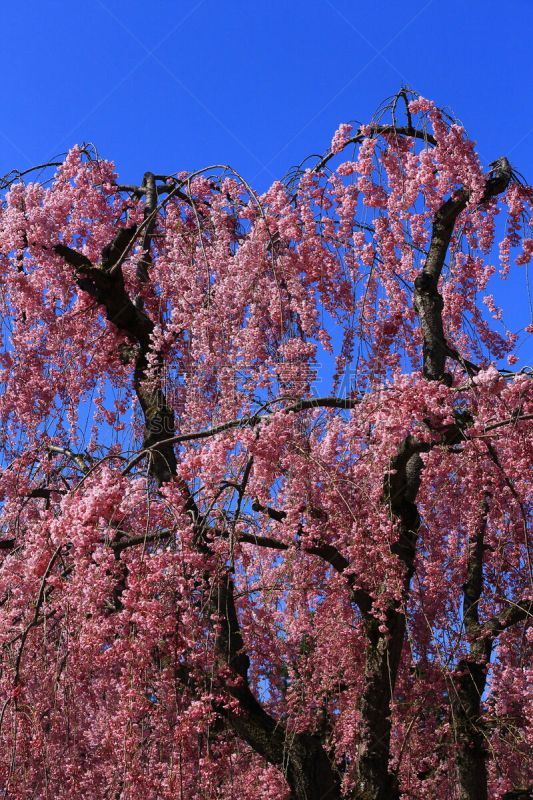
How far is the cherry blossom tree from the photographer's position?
3889mm

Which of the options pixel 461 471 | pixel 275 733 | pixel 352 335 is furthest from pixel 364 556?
pixel 352 335

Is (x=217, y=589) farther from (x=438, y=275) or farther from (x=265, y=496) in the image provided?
(x=438, y=275)

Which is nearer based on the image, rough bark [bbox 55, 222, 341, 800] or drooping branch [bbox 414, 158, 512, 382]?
rough bark [bbox 55, 222, 341, 800]

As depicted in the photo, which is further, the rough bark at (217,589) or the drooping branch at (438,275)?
the drooping branch at (438,275)

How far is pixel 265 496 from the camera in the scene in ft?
13.6

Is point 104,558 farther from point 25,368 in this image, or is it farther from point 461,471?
point 25,368

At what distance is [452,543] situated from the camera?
652 cm

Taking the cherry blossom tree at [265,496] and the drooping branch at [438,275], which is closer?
the cherry blossom tree at [265,496]

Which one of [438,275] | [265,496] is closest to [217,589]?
[265,496]

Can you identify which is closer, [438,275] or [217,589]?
[217,589]

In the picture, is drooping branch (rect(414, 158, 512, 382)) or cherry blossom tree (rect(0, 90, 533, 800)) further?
drooping branch (rect(414, 158, 512, 382))

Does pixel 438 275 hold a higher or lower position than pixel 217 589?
higher

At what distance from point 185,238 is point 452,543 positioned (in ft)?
10.1

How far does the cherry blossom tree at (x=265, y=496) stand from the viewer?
3.89 metres
